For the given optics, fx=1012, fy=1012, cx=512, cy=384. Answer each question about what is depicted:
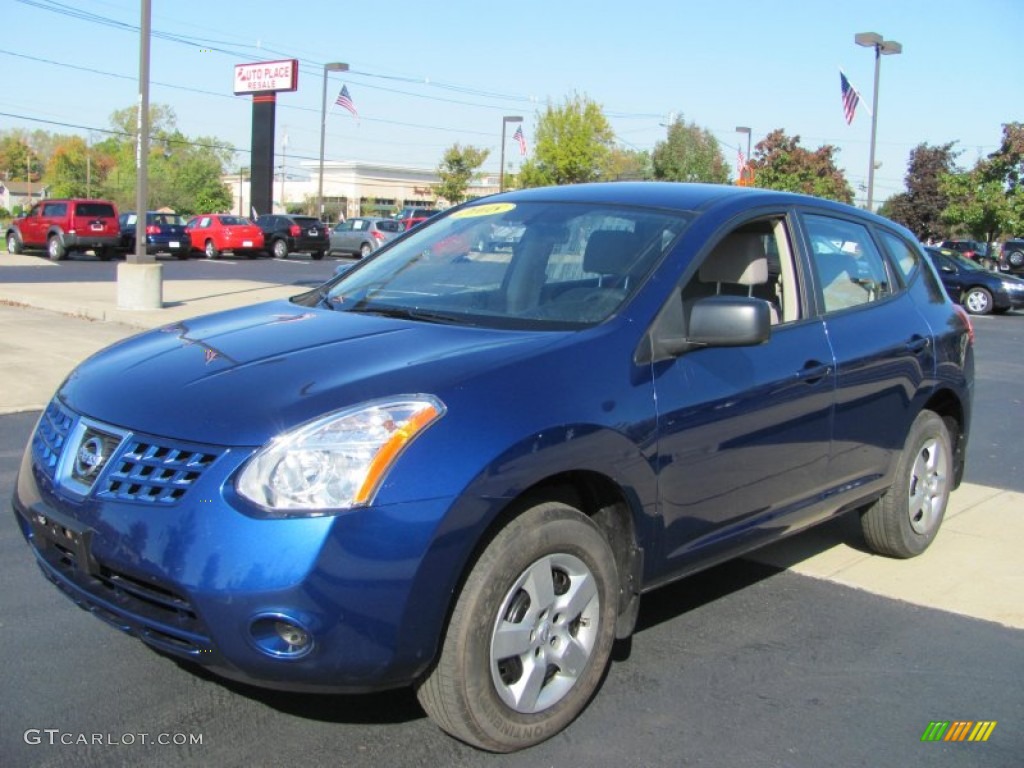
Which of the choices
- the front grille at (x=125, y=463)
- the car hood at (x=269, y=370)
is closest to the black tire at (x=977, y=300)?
the car hood at (x=269, y=370)

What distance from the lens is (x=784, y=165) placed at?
130ft

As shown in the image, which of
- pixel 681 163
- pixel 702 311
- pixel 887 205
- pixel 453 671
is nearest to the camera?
pixel 453 671

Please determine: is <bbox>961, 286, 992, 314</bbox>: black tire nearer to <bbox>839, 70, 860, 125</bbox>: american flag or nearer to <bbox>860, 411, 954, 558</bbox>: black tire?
<bbox>839, 70, 860, 125</bbox>: american flag

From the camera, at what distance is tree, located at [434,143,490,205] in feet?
186

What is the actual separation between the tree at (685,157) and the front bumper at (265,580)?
1858 inches

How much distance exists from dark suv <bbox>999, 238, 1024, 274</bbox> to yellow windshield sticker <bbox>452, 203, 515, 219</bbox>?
36.1 m

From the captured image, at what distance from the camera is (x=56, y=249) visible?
30328mm

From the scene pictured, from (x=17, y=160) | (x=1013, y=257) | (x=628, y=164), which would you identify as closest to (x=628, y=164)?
(x=628, y=164)

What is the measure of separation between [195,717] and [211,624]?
0.79 m

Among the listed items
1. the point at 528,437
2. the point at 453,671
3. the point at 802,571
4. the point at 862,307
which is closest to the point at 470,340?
the point at 528,437

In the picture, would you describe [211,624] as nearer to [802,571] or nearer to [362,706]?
[362,706]

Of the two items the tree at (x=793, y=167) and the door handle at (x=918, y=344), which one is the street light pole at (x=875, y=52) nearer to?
the tree at (x=793, y=167)

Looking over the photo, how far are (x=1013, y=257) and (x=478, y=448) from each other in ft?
126

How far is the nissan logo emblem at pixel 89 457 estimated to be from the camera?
2926 mm
